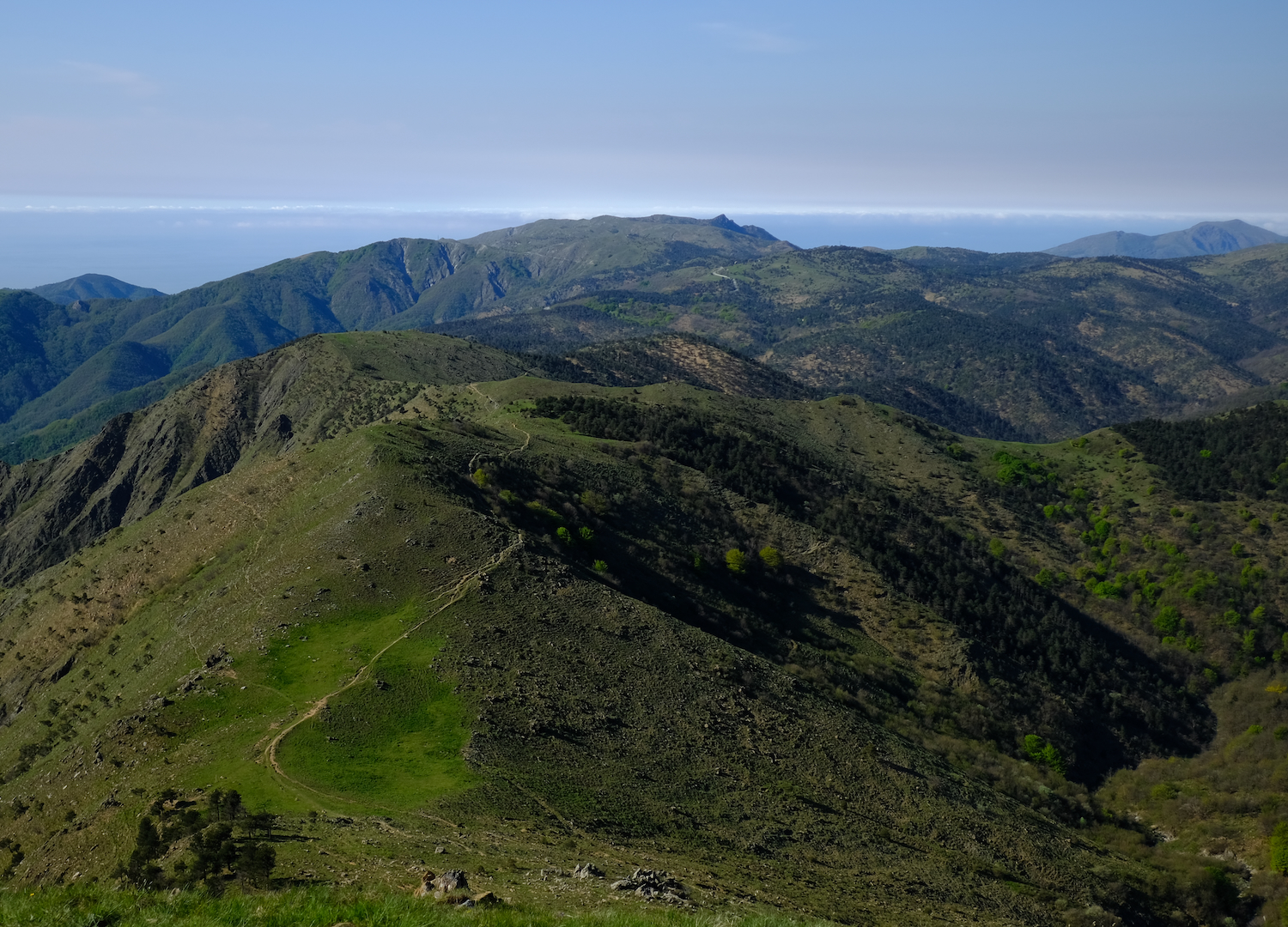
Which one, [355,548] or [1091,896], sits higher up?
[355,548]

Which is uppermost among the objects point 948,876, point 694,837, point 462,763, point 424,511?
point 424,511

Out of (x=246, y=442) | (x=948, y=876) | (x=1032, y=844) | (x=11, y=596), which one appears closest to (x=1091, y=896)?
(x=1032, y=844)

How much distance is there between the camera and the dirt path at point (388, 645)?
3641 centimetres

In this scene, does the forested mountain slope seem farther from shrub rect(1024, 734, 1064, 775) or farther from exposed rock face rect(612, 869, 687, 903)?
exposed rock face rect(612, 869, 687, 903)

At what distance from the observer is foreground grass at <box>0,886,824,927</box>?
1495cm

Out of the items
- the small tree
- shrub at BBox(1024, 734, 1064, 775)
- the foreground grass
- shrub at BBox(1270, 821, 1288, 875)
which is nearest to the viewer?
the foreground grass

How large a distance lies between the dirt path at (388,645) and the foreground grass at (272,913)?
1746cm

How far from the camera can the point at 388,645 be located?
155ft

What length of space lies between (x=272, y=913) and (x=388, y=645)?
3279 centimetres

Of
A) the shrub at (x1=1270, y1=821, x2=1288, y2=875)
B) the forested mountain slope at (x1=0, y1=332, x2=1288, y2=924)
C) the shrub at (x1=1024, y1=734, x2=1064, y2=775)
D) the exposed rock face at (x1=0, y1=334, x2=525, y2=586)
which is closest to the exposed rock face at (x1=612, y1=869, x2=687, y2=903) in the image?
the forested mountain slope at (x1=0, y1=332, x2=1288, y2=924)

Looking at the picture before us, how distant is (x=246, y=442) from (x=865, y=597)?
4504 inches

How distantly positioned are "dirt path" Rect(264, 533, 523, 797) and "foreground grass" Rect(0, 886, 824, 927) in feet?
57.3

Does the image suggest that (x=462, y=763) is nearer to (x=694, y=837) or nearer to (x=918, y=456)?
(x=694, y=837)

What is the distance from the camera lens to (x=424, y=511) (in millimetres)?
60844
